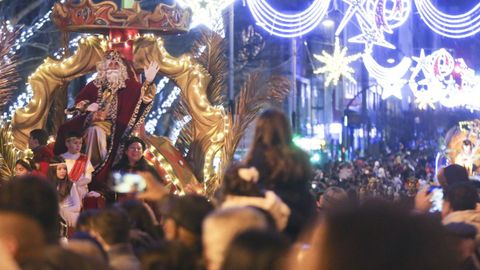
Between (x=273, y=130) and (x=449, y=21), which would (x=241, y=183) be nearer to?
(x=273, y=130)

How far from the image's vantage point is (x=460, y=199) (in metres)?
8.01

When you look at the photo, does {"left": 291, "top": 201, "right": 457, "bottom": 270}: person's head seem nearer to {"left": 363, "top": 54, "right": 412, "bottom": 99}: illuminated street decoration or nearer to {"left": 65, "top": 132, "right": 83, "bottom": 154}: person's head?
{"left": 65, "top": 132, "right": 83, "bottom": 154}: person's head

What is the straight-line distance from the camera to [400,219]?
7.61 ft

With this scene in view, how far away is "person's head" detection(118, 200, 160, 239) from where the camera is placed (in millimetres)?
6849

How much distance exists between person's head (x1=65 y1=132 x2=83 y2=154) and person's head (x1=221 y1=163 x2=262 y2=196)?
6.69 m

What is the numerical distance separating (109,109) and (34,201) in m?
8.73

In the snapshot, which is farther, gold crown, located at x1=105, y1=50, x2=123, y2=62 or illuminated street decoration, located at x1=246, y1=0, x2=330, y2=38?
illuminated street decoration, located at x1=246, y1=0, x2=330, y2=38

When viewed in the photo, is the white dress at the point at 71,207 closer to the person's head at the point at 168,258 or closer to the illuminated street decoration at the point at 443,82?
the person's head at the point at 168,258

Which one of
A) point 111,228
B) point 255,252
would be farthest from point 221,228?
point 111,228

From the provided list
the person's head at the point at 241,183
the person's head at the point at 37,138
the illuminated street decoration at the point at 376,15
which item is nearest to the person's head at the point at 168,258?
the person's head at the point at 241,183

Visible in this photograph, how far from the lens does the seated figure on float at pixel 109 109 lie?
43.8 ft

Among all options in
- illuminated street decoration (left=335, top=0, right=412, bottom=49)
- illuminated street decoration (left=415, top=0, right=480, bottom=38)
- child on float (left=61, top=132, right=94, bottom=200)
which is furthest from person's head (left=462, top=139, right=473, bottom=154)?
child on float (left=61, top=132, right=94, bottom=200)

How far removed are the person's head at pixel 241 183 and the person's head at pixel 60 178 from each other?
594cm

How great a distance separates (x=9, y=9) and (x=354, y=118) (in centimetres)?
3532
